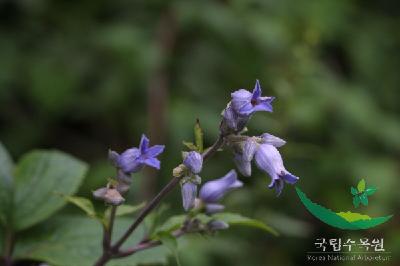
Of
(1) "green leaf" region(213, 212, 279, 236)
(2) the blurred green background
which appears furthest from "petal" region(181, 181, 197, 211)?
(2) the blurred green background

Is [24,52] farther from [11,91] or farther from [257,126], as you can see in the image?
[257,126]

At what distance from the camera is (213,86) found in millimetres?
4547

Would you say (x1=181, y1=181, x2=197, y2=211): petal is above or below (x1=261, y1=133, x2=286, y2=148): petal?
below

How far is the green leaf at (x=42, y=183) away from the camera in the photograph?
2.11 meters

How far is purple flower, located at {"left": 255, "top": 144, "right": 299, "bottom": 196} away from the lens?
5.12 ft

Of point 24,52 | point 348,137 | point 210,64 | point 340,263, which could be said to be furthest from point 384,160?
point 24,52

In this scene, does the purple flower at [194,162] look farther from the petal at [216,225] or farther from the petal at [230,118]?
the petal at [216,225]

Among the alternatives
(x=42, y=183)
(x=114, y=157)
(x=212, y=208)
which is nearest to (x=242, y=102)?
(x=114, y=157)

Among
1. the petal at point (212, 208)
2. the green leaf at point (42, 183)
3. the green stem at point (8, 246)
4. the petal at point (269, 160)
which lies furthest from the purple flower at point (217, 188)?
the green stem at point (8, 246)

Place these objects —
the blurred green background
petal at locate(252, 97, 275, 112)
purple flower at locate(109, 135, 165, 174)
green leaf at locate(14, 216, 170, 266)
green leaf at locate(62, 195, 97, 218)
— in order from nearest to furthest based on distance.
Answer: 1. petal at locate(252, 97, 275, 112)
2. purple flower at locate(109, 135, 165, 174)
3. green leaf at locate(62, 195, 97, 218)
4. green leaf at locate(14, 216, 170, 266)
5. the blurred green background

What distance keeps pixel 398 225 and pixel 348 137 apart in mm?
852

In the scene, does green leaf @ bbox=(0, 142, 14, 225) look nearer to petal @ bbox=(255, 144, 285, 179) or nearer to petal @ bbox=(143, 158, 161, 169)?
petal @ bbox=(143, 158, 161, 169)

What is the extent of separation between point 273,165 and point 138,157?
1.07 ft

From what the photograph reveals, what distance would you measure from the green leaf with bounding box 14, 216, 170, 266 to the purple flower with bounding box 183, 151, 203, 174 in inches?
18.7
